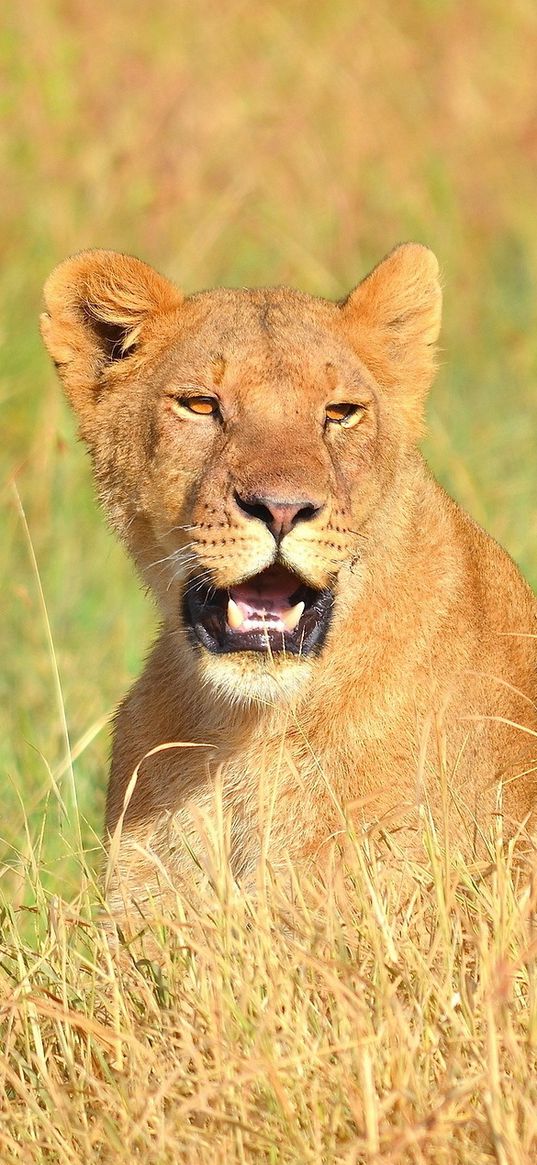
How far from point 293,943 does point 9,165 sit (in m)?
6.11

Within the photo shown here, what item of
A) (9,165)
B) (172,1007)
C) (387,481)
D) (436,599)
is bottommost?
(172,1007)

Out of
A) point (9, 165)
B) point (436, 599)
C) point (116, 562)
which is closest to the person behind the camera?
point (436, 599)

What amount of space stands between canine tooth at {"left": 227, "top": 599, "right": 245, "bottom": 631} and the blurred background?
22.3 inches

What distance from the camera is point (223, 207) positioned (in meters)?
7.95

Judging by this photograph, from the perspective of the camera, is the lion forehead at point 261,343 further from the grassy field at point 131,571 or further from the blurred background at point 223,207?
the blurred background at point 223,207

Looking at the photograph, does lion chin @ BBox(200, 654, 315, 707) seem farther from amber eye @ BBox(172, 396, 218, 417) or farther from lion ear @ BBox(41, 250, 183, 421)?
lion ear @ BBox(41, 250, 183, 421)

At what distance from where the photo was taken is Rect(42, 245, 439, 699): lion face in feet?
10.7

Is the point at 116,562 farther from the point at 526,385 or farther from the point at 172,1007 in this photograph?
the point at 172,1007

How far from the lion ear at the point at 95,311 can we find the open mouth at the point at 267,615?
0.73m

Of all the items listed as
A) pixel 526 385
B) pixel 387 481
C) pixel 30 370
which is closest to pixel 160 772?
pixel 387 481

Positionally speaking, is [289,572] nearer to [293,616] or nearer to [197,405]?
[293,616]

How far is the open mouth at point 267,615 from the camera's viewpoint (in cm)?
330

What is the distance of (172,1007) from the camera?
9.17 ft

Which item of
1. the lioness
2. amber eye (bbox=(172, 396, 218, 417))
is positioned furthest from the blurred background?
amber eye (bbox=(172, 396, 218, 417))
